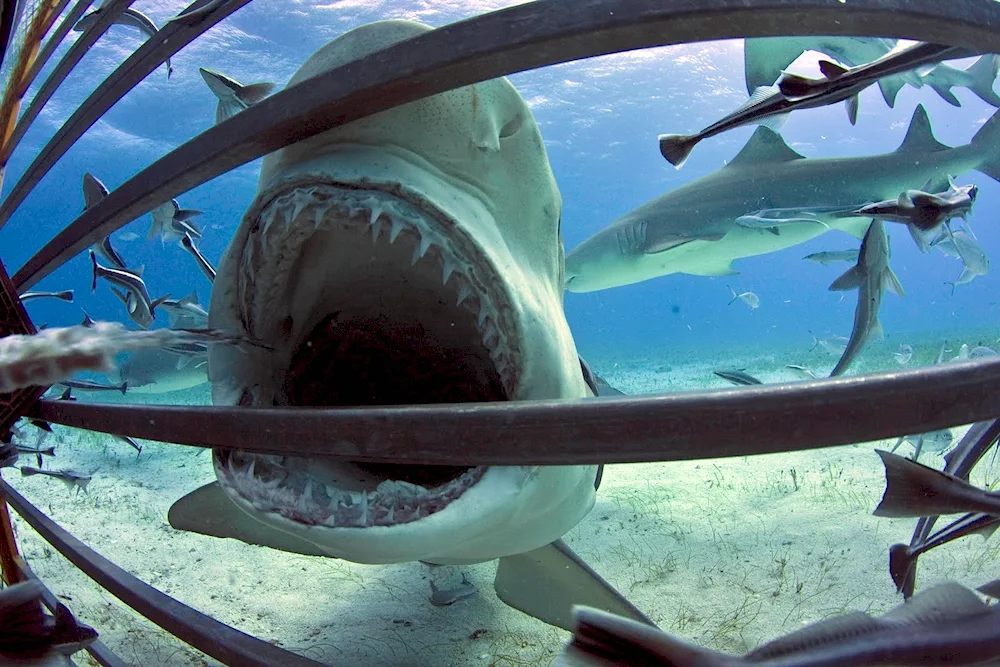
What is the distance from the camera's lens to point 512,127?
1934 mm

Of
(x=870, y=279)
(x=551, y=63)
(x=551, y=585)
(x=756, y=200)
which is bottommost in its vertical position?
(x=551, y=585)

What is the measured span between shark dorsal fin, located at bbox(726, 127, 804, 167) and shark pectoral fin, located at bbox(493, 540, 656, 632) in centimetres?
490

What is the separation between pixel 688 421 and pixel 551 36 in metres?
0.67

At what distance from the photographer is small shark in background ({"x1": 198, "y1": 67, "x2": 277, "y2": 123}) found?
3.21 metres

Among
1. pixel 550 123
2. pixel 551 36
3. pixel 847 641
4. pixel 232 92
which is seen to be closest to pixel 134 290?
pixel 232 92

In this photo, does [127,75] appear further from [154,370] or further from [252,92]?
[154,370]

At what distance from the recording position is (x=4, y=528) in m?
2.04

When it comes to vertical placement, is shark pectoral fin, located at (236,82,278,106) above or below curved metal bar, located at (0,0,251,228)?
above

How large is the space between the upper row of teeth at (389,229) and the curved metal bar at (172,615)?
86 centimetres

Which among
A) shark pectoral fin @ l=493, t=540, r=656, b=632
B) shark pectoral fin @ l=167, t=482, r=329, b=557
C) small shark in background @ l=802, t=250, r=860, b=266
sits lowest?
shark pectoral fin @ l=493, t=540, r=656, b=632

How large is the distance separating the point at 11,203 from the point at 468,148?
6.20 ft

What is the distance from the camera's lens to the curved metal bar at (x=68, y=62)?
2.00 meters

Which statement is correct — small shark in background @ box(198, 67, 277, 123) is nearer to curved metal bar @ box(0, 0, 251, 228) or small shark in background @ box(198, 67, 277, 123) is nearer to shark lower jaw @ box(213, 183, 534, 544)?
curved metal bar @ box(0, 0, 251, 228)

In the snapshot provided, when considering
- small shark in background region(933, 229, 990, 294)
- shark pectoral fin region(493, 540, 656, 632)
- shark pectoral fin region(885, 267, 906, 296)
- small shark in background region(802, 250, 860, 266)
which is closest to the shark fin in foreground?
shark pectoral fin region(493, 540, 656, 632)
